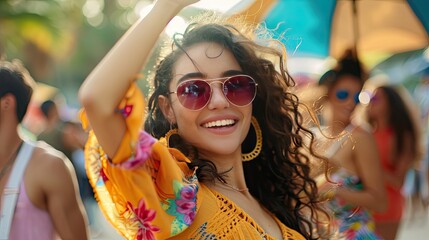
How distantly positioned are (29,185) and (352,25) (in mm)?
3221

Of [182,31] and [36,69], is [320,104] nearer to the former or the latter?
[182,31]

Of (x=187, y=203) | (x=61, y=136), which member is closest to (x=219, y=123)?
(x=187, y=203)

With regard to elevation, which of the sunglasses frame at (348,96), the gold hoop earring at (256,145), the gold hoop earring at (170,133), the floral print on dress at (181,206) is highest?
the gold hoop earring at (170,133)

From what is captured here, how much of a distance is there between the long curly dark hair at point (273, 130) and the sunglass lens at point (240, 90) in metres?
0.12

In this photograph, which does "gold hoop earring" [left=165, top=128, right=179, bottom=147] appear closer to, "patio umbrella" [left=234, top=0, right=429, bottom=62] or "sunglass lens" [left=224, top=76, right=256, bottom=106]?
"sunglass lens" [left=224, top=76, right=256, bottom=106]

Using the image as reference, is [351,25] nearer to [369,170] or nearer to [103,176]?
[369,170]

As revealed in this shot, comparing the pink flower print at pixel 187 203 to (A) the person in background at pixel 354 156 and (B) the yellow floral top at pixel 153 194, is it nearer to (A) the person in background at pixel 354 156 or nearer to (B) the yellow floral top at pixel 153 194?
(B) the yellow floral top at pixel 153 194

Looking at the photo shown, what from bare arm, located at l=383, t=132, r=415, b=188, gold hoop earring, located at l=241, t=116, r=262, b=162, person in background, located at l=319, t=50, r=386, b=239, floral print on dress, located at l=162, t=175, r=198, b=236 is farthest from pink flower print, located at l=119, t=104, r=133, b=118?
bare arm, located at l=383, t=132, r=415, b=188

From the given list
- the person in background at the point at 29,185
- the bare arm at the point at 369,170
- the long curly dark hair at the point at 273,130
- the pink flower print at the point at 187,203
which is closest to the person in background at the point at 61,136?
the bare arm at the point at 369,170

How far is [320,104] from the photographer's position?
374 cm

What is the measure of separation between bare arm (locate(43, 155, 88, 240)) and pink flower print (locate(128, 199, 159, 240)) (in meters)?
1.64

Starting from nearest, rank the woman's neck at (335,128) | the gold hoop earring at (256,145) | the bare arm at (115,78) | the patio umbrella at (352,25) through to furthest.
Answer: the bare arm at (115,78) → the gold hoop earring at (256,145) → the woman's neck at (335,128) → the patio umbrella at (352,25)

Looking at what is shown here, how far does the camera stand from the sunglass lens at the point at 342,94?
231 inches

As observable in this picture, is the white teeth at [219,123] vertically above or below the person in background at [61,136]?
above
